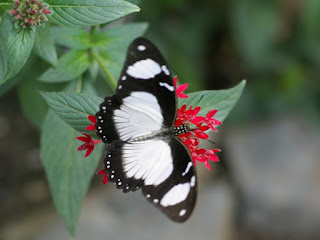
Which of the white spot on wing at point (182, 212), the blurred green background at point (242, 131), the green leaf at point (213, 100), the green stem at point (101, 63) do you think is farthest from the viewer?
the blurred green background at point (242, 131)

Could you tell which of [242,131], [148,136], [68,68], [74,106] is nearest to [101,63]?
[68,68]

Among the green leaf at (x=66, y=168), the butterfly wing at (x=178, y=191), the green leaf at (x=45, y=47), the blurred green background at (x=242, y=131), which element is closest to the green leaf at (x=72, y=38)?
the green leaf at (x=45, y=47)

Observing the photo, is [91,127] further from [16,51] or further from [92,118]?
[16,51]

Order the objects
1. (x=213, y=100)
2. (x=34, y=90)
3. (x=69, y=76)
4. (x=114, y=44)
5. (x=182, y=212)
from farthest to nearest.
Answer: (x=34, y=90), (x=114, y=44), (x=69, y=76), (x=213, y=100), (x=182, y=212)

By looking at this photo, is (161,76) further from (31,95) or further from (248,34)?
(248,34)

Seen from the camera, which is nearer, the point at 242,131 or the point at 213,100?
the point at 213,100

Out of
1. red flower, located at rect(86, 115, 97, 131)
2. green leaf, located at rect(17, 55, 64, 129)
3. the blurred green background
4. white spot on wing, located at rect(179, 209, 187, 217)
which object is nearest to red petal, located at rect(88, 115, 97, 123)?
red flower, located at rect(86, 115, 97, 131)

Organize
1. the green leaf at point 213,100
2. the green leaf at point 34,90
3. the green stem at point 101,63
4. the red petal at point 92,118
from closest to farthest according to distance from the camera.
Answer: the red petal at point 92,118, the green leaf at point 213,100, the green stem at point 101,63, the green leaf at point 34,90

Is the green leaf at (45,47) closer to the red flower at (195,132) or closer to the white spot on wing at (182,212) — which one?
the red flower at (195,132)
